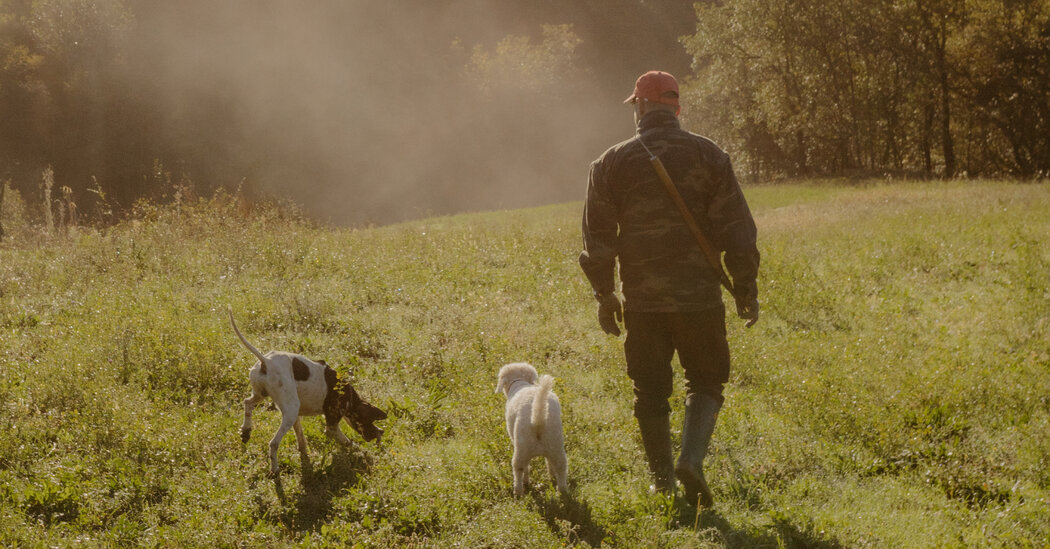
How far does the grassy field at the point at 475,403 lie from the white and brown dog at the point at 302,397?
20 cm

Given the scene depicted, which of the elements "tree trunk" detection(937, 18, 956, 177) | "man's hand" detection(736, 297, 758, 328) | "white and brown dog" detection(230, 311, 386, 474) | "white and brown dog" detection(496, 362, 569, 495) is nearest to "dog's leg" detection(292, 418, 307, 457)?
"white and brown dog" detection(230, 311, 386, 474)

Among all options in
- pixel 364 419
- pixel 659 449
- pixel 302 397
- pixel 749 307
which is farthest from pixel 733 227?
pixel 302 397

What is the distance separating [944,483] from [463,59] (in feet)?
196

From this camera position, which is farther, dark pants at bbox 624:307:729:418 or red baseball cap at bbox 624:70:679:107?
red baseball cap at bbox 624:70:679:107

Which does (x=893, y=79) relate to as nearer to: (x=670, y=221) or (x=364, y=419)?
(x=670, y=221)

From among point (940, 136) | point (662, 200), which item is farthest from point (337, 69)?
point (662, 200)

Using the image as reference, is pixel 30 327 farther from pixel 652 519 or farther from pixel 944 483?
pixel 944 483

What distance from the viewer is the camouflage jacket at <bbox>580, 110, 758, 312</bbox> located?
4.20 meters

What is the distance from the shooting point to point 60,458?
509 cm

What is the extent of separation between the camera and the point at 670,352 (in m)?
4.52

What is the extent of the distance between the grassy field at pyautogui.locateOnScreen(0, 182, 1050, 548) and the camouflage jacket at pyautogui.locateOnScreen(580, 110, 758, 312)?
4.63 ft

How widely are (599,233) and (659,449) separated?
5.21ft

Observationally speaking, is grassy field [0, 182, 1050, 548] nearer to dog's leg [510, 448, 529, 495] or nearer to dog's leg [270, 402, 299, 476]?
dog's leg [510, 448, 529, 495]

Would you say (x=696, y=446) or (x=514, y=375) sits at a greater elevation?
(x=514, y=375)
